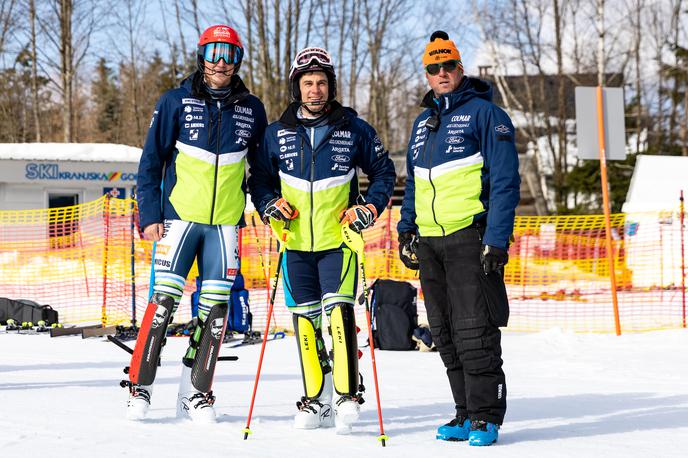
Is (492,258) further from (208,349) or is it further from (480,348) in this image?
(208,349)

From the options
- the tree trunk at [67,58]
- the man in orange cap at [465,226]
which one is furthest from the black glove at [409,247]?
the tree trunk at [67,58]

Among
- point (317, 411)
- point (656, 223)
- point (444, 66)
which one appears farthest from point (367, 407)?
point (656, 223)

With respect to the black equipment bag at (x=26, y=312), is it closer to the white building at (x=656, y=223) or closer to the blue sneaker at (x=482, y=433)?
the blue sneaker at (x=482, y=433)

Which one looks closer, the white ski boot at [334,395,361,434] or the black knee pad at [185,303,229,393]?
the white ski boot at [334,395,361,434]

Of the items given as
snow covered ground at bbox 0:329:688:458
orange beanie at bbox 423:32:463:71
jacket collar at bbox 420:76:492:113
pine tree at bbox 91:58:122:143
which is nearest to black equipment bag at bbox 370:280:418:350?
snow covered ground at bbox 0:329:688:458

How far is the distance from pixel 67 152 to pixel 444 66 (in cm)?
2070

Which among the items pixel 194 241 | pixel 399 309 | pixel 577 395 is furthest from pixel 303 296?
pixel 399 309

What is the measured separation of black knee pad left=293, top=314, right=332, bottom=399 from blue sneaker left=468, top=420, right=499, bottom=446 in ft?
2.73

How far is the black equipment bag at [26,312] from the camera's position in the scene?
1079 centimetres

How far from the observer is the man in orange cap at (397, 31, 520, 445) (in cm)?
412

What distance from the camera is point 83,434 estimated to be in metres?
4.18

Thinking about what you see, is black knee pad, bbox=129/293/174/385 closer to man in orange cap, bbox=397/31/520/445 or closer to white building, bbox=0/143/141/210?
man in orange cap, bbox=397/31/520/445

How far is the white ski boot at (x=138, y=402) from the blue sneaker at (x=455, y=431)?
1561mm

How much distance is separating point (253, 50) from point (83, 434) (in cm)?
2292
